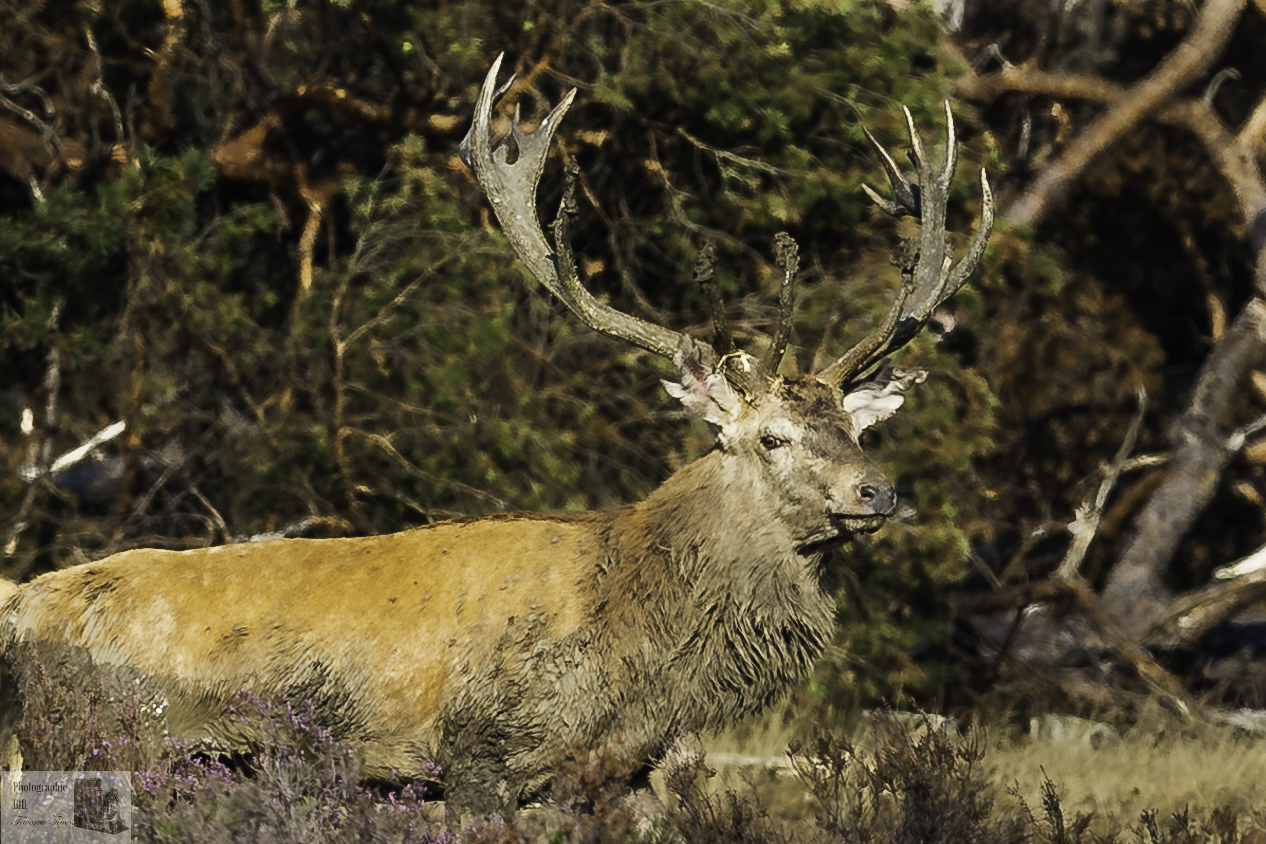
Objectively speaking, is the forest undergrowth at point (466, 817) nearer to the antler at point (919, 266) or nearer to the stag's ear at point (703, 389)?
the stag's ear at point (703, 389)

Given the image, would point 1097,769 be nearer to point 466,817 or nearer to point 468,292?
point 466,817

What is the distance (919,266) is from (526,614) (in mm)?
2261

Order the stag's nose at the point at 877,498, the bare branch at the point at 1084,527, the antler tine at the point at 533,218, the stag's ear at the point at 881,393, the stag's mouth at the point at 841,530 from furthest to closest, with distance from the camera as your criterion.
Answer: the bare branch at the point at 1084,527 → the stag's ear at the point at 881,393 → the antler tine at the point at 533,218 → the stag's mouth at the point at 841,530 → the stag's nose at the point at 877,498

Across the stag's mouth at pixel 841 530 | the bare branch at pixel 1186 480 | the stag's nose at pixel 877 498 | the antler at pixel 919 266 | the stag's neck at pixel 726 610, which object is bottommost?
the bare branch at pixel 1186 480

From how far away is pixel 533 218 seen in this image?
612cm

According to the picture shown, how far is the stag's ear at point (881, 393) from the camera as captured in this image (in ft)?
19.6

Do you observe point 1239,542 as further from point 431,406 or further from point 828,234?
point 431,406

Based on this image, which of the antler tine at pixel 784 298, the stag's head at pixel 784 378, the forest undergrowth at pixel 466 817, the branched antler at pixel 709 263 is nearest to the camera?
the forest undergrowth at pixel 466 817

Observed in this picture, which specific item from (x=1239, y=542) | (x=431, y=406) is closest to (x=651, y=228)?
(x=431, y=406)

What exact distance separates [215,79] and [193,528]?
2.91m

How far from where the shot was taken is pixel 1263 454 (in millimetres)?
11586

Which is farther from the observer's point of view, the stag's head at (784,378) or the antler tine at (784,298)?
the antler tine at (784,298)

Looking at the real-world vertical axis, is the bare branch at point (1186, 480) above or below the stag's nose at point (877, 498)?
below

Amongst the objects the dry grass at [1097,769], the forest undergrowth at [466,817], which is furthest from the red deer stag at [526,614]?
the dry grass at [1097,769]
